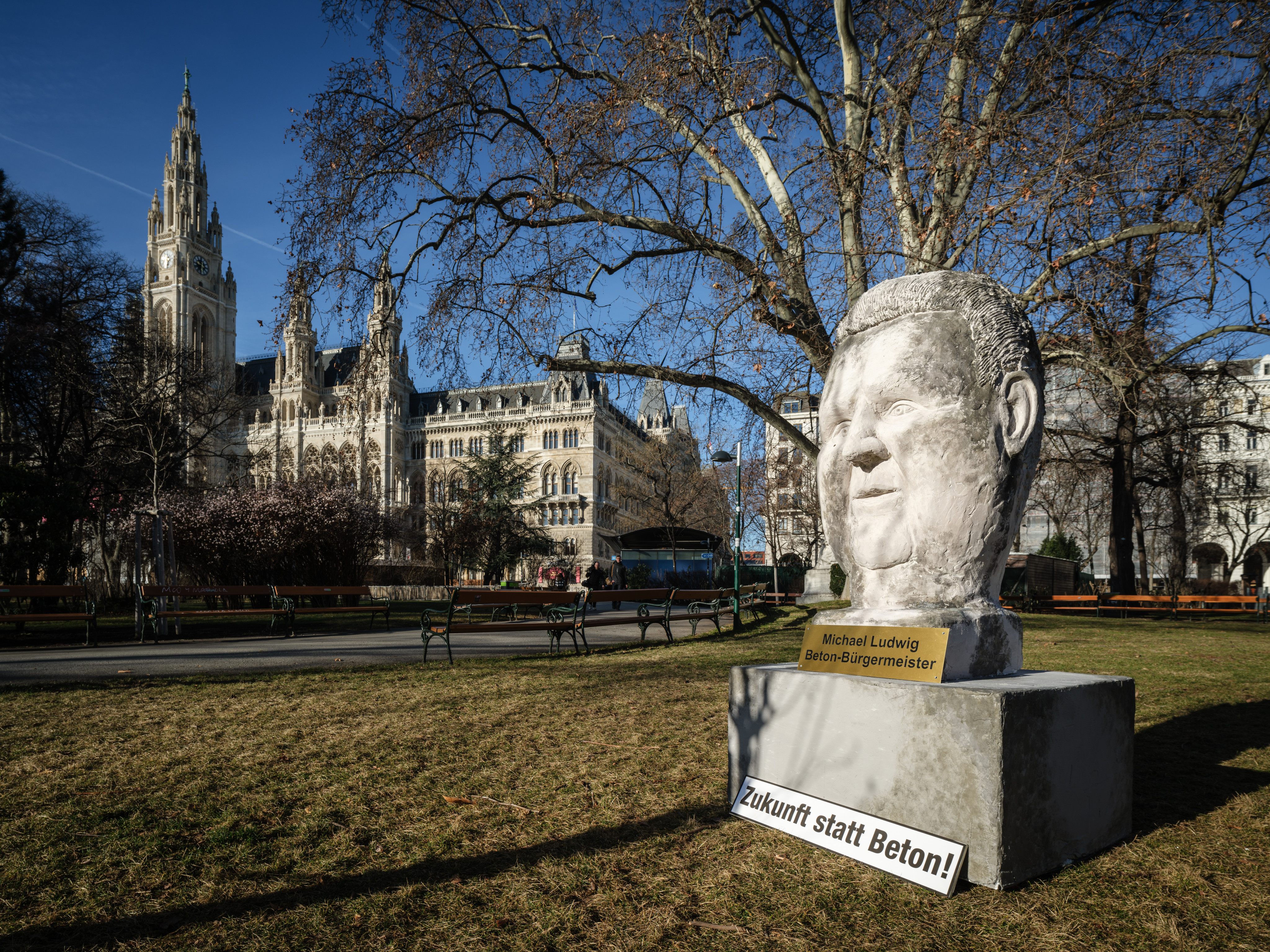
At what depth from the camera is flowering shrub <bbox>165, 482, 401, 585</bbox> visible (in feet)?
71.9

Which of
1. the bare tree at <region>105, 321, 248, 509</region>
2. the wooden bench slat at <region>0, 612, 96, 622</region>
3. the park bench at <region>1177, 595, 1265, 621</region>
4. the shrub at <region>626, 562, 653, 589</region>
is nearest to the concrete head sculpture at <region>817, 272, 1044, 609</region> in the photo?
the wooden bench slat at <region>0, 612, 96, 622</region>

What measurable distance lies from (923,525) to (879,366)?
77 cm

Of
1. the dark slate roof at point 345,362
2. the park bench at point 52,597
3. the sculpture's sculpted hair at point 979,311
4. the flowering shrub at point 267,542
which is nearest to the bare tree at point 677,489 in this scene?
the flowering shrub at point 267,542

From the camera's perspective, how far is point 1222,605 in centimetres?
2264

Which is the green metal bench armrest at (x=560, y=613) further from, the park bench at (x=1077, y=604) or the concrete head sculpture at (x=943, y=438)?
the park bench at (x=1077, y=604)

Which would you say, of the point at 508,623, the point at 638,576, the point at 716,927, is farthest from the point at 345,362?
the point at 638,576

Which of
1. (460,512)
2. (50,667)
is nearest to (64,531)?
(50,667)

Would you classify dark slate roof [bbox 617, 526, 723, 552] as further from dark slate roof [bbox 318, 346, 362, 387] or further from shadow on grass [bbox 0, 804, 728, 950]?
shadow on grass [bbox 0, 804, 728, 950]

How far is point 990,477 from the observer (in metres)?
3.43

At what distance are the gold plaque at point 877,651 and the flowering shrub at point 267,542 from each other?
69.7 ft

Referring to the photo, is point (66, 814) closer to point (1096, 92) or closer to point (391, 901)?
point (391, 901)

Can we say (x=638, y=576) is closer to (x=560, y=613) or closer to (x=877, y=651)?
(x=560, y=613)

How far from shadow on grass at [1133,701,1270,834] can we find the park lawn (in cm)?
2

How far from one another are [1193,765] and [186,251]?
3962 inches
